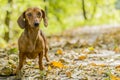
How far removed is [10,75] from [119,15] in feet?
69.9

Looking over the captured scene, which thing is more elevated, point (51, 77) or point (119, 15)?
point (51, 77)

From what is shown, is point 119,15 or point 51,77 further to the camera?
point 119,15

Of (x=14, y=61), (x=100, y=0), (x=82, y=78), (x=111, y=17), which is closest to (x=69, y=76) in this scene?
(x=82, y=78)

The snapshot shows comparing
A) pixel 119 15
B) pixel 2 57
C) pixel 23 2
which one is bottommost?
pixel 119 15

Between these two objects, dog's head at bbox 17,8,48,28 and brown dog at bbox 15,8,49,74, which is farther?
brown dog at bbox 15,8,49,74

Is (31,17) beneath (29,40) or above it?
above

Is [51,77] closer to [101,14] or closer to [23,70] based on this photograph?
[23,70]

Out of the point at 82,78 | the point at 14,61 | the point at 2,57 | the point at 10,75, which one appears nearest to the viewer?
the point at 82,78

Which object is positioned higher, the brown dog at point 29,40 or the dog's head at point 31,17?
the dog's head at point 31,17

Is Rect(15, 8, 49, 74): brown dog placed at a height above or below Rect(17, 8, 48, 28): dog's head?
below

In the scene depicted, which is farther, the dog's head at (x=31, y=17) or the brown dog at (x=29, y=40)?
the brown dog at (x=29, y=40)

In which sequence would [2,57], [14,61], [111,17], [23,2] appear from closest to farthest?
1. [14,61]
2. [2,57]
3. [23,2]
4. [111,17]

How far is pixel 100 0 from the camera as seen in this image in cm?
2188

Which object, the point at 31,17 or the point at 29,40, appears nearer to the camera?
the point at 31,17
